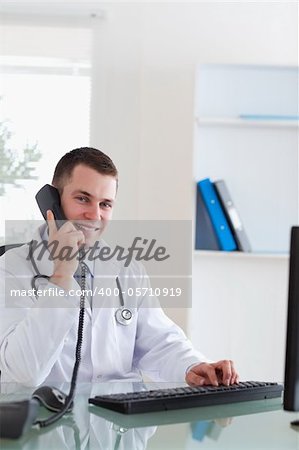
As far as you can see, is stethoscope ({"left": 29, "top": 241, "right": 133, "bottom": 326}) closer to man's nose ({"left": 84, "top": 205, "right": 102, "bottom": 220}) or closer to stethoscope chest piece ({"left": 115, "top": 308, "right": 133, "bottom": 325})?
stethoscope chest piece ({"left": 115, "top": 308, "right": 133, "bottom": 325})

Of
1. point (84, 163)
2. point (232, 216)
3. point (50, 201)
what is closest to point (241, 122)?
point (232, 216)

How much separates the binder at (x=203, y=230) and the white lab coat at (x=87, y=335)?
1.31 meters

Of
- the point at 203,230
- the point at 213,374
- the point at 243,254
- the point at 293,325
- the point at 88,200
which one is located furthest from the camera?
the point at 203,230

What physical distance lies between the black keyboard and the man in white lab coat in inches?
3.3

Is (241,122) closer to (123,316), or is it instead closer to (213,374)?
(123,316)

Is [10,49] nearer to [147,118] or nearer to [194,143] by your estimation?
[147,118]

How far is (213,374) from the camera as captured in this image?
1822mm

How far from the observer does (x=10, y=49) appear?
3717 millimetres

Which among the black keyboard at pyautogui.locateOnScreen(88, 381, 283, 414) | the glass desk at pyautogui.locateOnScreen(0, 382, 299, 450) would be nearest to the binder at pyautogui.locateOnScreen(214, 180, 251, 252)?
the black keyboard at pyautogui.locateOnScreen(88, 381, 283, 414)

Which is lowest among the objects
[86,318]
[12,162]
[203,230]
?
[86,318]

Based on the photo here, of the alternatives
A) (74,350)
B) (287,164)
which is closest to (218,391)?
(74,350)

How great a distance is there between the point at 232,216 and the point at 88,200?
1445 millimetres

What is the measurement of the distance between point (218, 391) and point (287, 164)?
2.21 metres

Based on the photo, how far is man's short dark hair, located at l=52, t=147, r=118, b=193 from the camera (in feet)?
7.30
